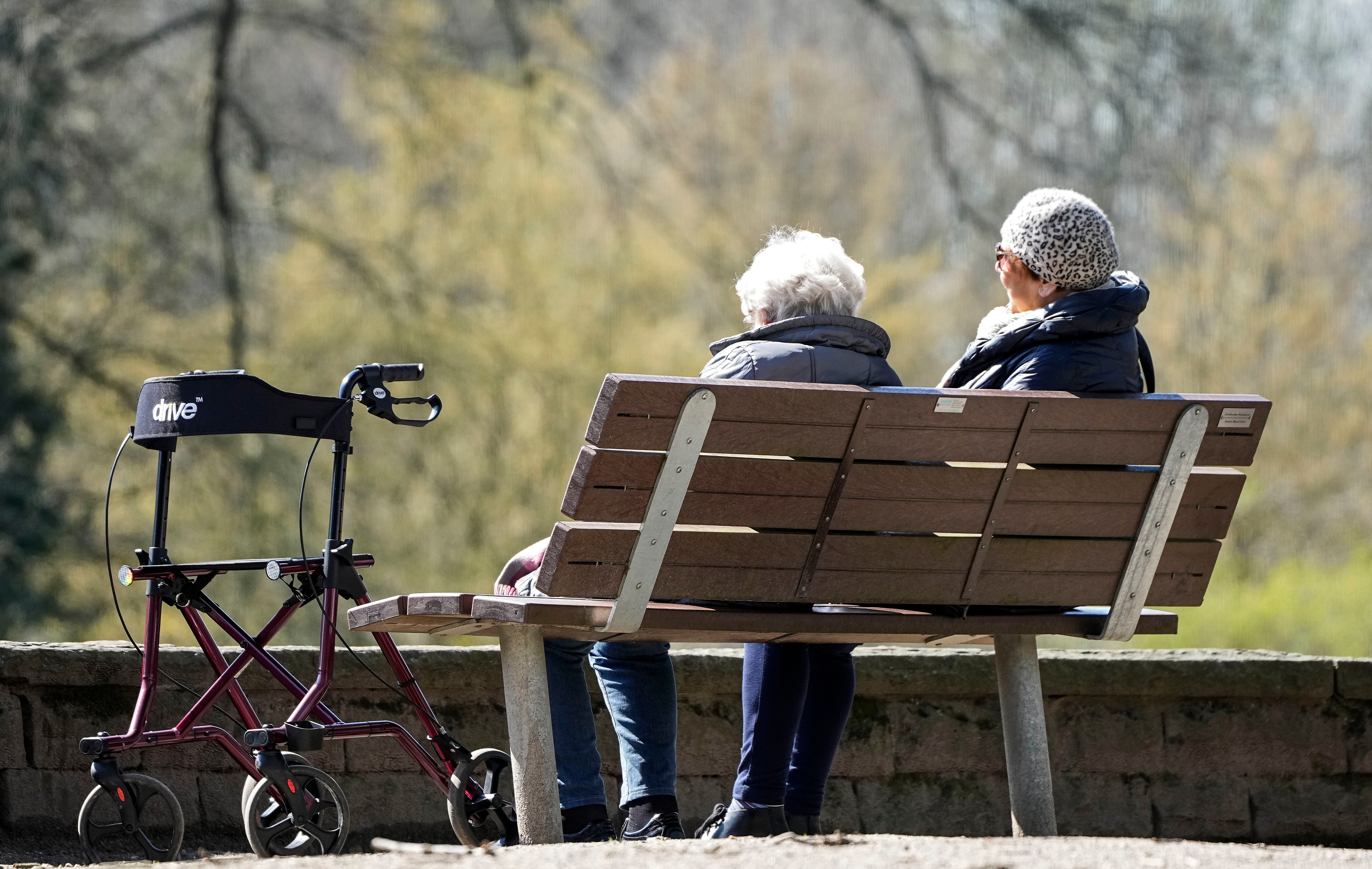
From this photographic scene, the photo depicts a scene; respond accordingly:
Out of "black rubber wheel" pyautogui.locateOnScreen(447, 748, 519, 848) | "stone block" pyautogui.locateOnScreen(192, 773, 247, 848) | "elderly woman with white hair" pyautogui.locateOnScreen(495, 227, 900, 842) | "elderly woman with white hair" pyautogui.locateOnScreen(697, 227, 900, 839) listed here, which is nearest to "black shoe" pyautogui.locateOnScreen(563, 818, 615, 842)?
"elderly woman with white hair" pyautogui.locateOnScreen(495, 227, 900, 842)

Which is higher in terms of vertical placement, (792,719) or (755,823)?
(792,719)

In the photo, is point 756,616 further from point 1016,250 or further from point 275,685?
point 275,685

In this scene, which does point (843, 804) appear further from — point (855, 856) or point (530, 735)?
point (855, 856)

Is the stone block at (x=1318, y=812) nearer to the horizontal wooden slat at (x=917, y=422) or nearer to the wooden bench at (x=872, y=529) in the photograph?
the wooden bench at (x=872, y=529)

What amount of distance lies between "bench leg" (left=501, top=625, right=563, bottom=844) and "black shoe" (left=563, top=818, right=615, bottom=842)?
0.42m

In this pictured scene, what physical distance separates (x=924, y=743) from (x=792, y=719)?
3.06 ft

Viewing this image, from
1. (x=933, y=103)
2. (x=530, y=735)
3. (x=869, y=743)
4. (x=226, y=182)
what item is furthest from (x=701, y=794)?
(x=226, y=182)

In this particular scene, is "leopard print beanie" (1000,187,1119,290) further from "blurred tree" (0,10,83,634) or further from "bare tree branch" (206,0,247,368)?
"blurred tree" (0,10,83,634)

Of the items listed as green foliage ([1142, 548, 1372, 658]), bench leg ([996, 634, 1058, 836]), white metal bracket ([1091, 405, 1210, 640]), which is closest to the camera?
white metal bracket ([1091, 405, 1210, 640])

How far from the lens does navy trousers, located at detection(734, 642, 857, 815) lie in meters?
3.68

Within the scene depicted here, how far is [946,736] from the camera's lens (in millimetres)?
4523

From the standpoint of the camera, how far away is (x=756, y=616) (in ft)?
10.8

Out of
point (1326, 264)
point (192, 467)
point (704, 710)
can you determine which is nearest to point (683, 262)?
point (192, 467)

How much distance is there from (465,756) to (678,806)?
69 centimetres
